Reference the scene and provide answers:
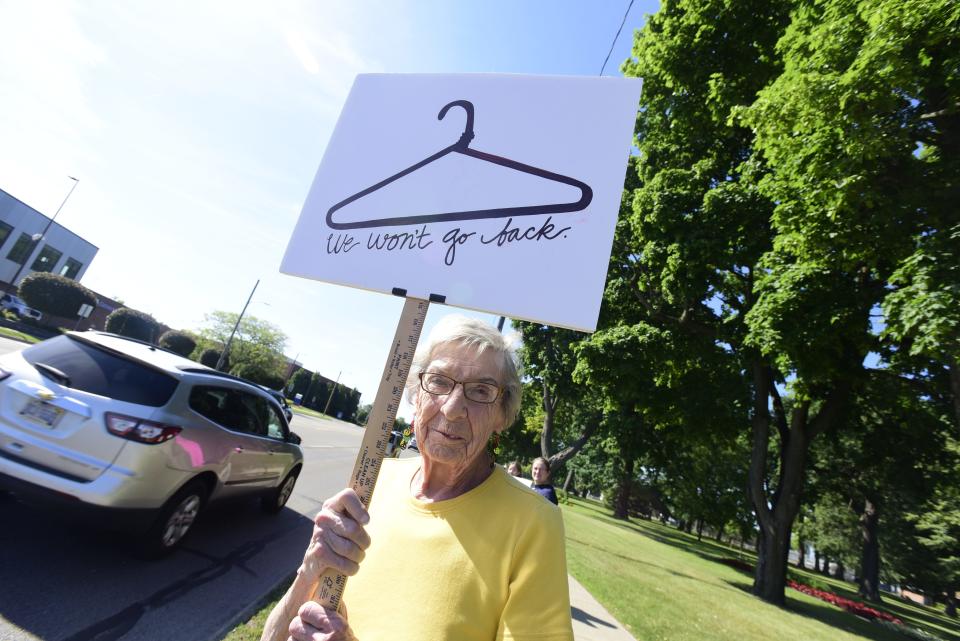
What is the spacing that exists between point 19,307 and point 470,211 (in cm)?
4675

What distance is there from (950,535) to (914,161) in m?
37.3

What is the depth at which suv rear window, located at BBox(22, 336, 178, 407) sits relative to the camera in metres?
4.13

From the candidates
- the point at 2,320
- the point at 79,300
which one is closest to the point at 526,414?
the point at 79,300

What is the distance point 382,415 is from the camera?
1564 mm

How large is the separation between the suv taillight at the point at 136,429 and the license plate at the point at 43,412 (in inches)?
16.1

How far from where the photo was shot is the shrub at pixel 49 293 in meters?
30.3

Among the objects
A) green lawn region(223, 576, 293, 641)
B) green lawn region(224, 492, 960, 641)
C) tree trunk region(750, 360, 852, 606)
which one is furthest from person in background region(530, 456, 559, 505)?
tree trunk region(750, 360, 852, 606)

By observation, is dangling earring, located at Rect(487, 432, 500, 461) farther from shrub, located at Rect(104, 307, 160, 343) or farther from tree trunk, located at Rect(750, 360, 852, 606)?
shrub, located at Rect(104, 307, 160, 343)

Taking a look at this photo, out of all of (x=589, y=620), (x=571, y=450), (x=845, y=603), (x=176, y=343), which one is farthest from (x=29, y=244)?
(x=845, y=603)

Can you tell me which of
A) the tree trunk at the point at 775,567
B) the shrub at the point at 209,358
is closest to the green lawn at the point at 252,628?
the tree trunk at the point at 775,567

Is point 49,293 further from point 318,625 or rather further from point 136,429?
point 318,625

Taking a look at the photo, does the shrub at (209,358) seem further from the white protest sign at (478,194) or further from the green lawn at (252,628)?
the white protest sign at (478,194)

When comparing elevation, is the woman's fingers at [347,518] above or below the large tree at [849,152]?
below

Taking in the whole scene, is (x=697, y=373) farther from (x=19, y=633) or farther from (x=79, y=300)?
(x=79, y=300)
